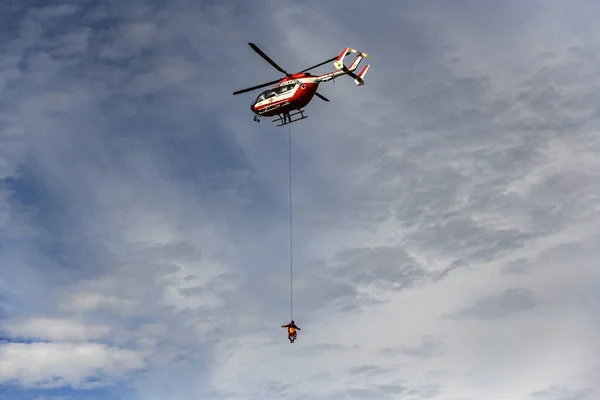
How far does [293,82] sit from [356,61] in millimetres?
8013

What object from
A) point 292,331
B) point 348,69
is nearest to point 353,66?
point 348,69

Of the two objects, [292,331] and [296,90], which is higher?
[296,90]

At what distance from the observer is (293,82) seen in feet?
261

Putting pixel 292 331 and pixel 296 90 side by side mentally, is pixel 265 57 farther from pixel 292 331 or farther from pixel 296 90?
pixel 292 331

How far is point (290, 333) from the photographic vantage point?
67.5 m

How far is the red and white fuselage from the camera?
78.1 metres

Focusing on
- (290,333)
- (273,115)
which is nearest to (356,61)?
(273,115)

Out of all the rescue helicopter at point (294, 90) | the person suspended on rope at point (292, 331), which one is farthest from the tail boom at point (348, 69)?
the person suspended on rope at point (292, 331)

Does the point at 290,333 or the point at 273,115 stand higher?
the point at 273,115

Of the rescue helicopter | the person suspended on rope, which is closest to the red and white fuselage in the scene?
the rescue helicopter

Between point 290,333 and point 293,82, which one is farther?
point 293,82

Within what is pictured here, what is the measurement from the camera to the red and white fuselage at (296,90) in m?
78.1

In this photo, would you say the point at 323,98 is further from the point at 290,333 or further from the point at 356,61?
the point at 290,333

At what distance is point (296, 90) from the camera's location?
78.8 meters
